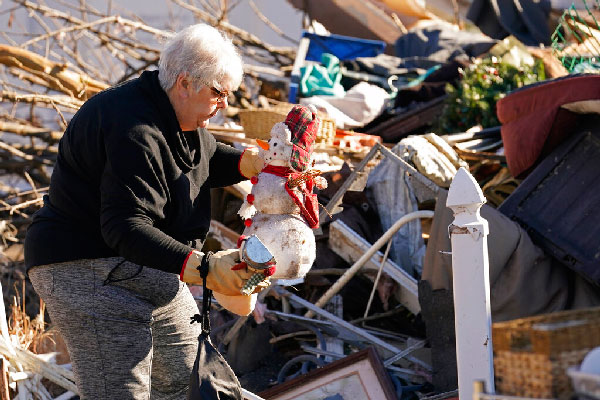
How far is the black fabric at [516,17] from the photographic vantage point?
30.0 ft

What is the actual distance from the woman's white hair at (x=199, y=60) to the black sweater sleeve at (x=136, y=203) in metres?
0.22

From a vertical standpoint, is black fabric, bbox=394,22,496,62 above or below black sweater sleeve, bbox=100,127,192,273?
above

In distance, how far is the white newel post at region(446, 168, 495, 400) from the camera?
7.33ft

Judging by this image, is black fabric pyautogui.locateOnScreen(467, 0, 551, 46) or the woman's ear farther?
black fabric pyautogui.locateOnScreen(467, 0, 551, 46)

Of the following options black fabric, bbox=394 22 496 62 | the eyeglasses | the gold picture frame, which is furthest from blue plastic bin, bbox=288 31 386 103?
the eyeglasses

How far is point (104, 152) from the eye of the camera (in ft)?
7.89

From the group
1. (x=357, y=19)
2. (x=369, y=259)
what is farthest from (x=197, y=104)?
(x=357, y=19)

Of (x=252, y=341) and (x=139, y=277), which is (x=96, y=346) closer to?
(x=139, y=277)

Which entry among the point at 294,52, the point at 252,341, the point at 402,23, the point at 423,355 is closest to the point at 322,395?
the point at 423,355

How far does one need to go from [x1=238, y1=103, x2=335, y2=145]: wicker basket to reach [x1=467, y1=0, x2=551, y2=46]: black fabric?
14.1 ft

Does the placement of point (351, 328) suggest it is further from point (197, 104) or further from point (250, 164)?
point (197, 104)

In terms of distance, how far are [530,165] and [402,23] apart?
6214mm

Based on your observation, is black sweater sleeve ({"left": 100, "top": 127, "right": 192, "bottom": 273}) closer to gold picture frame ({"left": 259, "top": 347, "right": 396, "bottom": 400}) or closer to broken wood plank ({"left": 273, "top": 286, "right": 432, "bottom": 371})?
gold picture frame ({"left": 259, "top": 347, "right": 396, "bottom": 400})

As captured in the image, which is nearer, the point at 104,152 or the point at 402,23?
the point at 104,152
